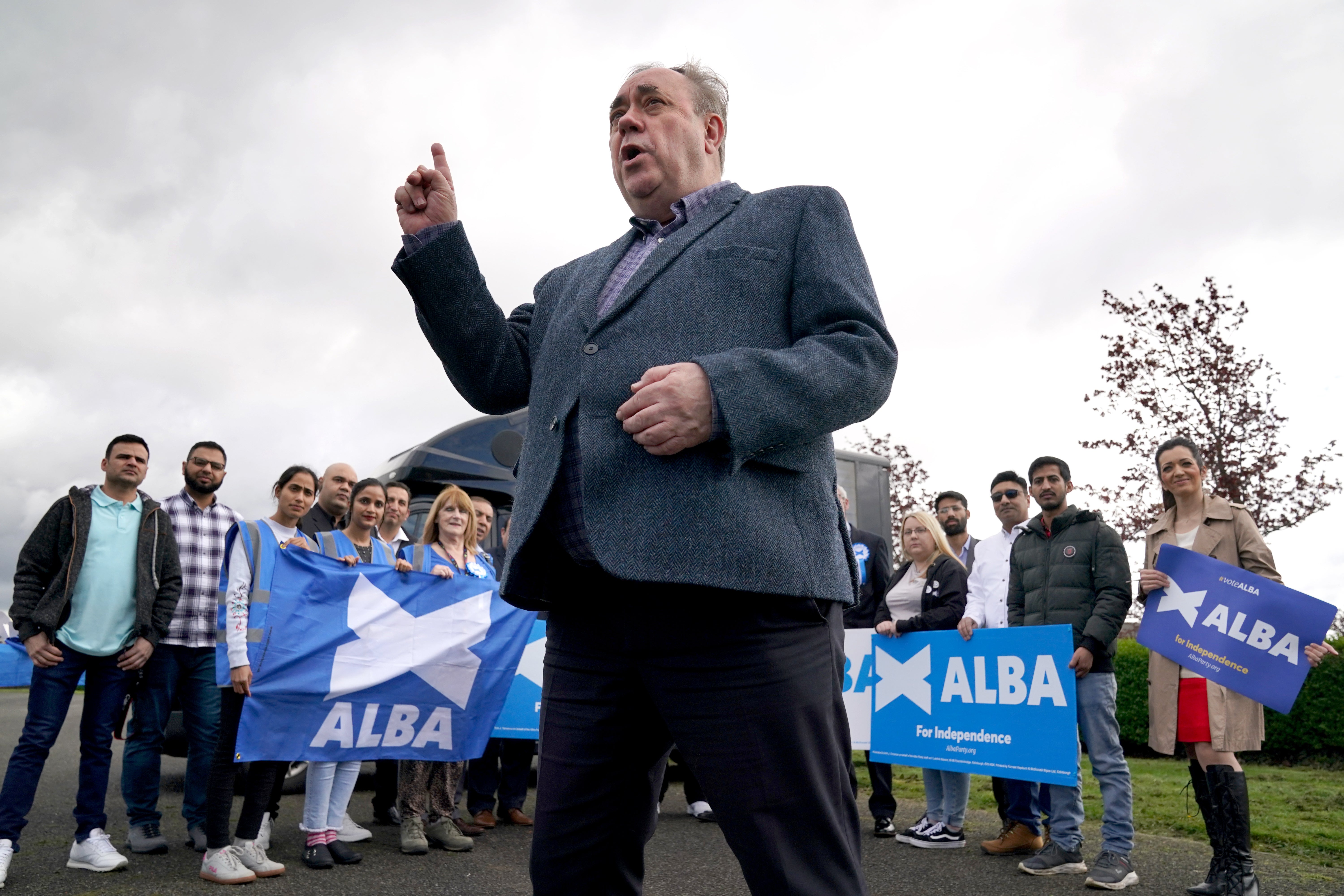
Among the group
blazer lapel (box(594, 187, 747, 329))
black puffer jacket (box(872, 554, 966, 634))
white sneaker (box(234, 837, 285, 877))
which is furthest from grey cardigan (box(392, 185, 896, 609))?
black puffer jacket (box(872, 554, 966, 634))

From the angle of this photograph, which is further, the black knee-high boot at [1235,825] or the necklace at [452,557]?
the necklace at [452,557]

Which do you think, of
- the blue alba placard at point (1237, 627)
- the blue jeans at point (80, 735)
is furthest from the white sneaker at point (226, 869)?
the blue alba placard at point (1237, 627)

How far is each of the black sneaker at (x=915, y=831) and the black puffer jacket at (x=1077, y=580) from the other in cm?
137

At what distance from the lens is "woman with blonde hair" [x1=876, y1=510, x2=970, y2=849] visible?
6.06 m

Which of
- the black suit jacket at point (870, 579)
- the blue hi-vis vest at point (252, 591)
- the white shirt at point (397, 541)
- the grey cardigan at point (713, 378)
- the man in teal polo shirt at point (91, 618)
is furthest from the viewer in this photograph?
the black suit jacket at point (870, 579)

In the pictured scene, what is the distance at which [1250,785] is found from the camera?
29.4ft

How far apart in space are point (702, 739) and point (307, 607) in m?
4.53

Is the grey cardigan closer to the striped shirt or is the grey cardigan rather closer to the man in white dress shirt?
the striped shirt

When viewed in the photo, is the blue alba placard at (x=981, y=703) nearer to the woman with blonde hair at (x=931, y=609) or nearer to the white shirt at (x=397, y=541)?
the woman with blonde hair at (x=931, y=609)

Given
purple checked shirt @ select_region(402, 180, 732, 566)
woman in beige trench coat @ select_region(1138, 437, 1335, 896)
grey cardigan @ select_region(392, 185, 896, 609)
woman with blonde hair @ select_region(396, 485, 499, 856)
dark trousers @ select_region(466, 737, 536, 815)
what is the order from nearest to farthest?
grey cardigan @ select_region(392, 185, 896, 609) < purple checked shirt @ select_region(402, 180, 732, 566) < woman in beige trench coat @ select_region(1138, 437, 1335, 896) < woman with blonde hair @ select_region(396, 485, 499, 856) < dark trousers @ select_region(466, 737, 536, 815)

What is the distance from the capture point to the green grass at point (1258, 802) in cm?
601

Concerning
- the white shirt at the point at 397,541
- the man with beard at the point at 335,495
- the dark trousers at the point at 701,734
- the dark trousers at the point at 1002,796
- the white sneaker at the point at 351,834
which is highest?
the man with beard at the point at 335,495

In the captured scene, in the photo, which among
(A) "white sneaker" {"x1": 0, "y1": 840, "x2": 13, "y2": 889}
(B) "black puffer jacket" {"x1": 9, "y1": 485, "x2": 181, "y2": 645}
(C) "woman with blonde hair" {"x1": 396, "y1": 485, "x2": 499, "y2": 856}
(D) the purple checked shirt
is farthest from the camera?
(C) "woman with blonde hair" {"x1": 396, "y1": 485, "x2": 499, "y2": 856}

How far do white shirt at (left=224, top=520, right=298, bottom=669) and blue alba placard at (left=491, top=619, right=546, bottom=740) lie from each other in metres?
1.68
